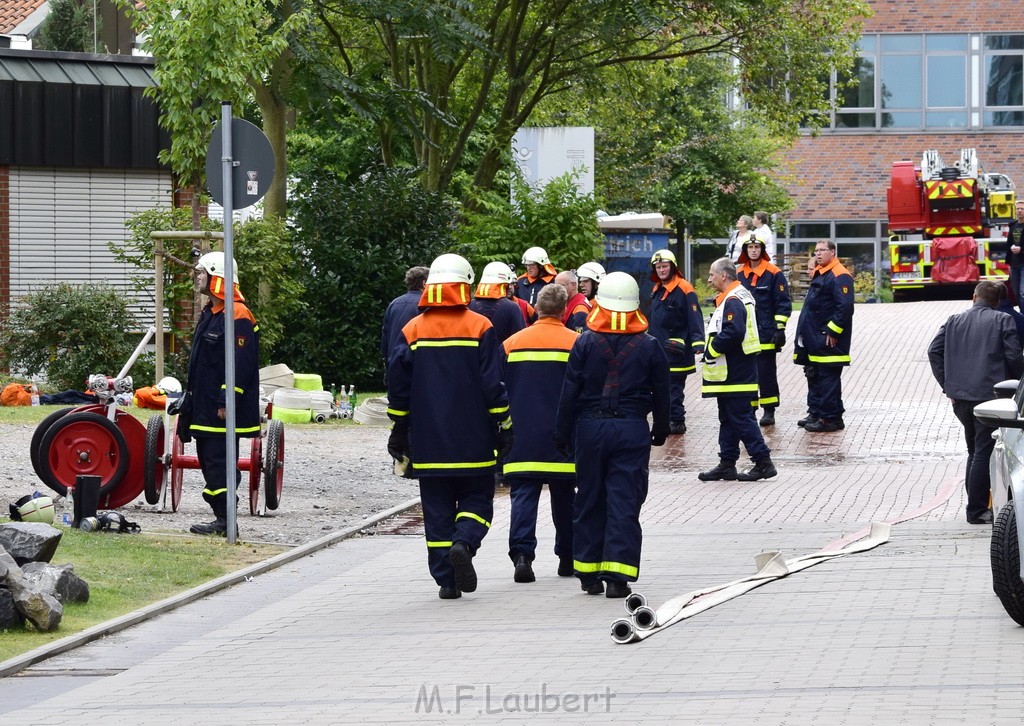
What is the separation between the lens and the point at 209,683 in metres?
7.33

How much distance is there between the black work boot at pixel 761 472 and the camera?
14.4 meters

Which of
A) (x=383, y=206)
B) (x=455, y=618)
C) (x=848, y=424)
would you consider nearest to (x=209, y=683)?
(x=455, y=618)

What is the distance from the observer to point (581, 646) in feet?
25.9

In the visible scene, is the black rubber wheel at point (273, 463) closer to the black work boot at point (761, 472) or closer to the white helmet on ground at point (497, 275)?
the white helmet on ground at point (497, 275)

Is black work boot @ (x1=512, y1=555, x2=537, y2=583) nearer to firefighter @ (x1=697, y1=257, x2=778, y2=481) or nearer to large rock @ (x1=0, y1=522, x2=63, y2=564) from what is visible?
large rock @ (x1=0, y1=522, x2=63, y2=564)

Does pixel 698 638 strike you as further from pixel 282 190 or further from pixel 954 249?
pixel 954 249

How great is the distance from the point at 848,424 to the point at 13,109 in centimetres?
1149

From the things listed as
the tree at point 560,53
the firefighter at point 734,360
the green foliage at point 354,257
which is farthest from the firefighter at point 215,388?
the tree at point 560,53

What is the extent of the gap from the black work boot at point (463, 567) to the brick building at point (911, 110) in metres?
39.0

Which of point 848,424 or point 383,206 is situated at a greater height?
point 383,206

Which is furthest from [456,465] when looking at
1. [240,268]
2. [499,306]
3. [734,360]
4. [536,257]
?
[240,268]

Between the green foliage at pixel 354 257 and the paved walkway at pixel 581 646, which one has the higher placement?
the green foliage at pixel 354 257

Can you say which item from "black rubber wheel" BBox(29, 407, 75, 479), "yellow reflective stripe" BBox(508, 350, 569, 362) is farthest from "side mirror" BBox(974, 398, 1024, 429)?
"black rubber wheel" BBox(29, 407, 75, 479)

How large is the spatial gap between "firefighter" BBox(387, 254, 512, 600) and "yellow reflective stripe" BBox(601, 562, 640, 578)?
75 cm
